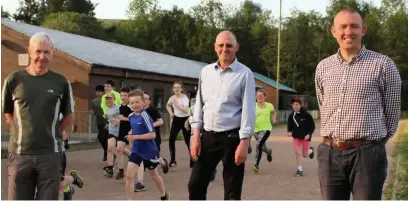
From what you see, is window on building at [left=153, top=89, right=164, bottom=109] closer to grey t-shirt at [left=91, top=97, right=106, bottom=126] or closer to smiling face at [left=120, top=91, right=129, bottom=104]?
grey t-shirt at [left=91, top=97, right=106, bottom=126]

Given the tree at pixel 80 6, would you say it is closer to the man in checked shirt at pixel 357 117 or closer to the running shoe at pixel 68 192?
the running shoe at pixel 68 192

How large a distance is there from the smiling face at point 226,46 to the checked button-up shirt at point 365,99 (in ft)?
4.62

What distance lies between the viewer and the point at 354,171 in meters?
4.54

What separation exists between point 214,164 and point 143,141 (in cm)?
277

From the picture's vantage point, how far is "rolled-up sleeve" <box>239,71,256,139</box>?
18.8ft

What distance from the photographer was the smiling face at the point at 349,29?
181 inches

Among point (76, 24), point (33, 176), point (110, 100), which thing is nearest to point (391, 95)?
point (33, 176)

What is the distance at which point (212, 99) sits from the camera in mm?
5934

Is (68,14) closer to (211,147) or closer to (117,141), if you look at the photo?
(117,141)

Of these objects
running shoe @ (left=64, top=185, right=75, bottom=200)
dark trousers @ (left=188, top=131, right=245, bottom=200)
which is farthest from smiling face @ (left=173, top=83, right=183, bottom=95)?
dark trousers @ (left=188, top=131, right=245, bottom=200)

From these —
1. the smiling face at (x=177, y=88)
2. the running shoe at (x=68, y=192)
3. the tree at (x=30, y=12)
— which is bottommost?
the running shoe at (x=68, y=192)

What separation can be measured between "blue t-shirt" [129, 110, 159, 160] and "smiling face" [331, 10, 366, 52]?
4427mm

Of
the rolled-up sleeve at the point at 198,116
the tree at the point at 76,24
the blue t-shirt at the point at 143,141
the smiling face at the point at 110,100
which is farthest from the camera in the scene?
the tree at the point at 76,24

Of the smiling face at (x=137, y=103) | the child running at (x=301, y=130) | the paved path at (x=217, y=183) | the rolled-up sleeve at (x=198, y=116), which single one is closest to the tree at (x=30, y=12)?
the paved path at (x=217, y=183)
